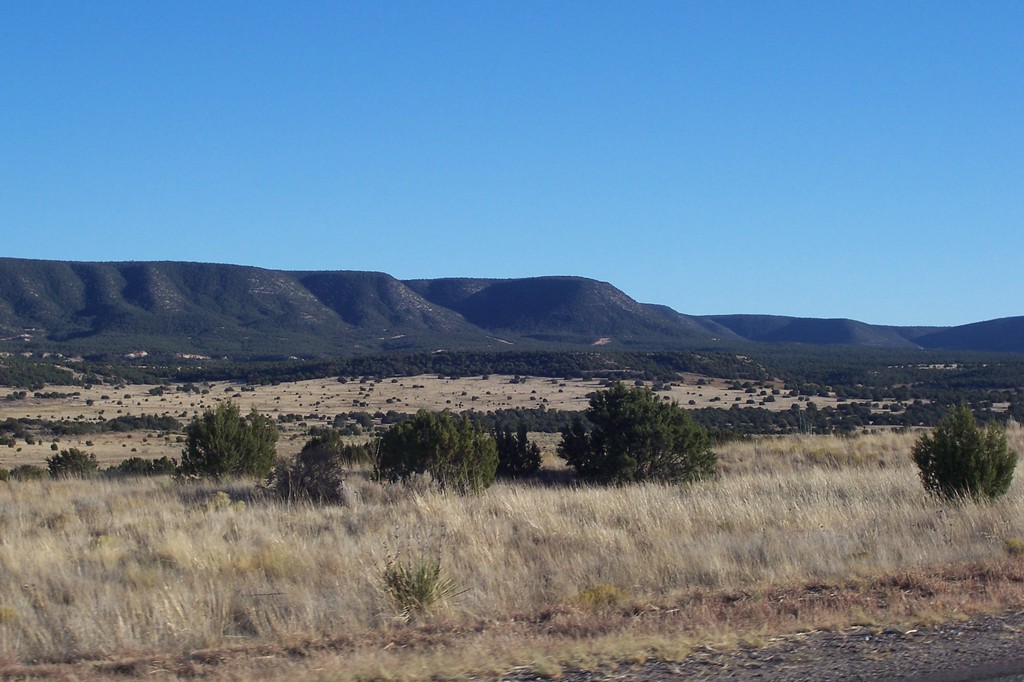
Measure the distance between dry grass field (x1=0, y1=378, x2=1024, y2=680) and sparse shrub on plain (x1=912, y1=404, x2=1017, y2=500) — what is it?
1.56 feet

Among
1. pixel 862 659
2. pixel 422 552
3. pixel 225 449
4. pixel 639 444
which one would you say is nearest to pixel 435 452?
pixel 639 444

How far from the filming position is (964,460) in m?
12.0

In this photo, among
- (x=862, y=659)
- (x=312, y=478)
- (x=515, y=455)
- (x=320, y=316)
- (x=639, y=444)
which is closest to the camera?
(x=862, y=659)

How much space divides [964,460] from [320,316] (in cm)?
11942

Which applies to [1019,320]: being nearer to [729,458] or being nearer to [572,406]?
[572,406]

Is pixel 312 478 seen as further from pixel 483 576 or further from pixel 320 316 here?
Answer: pixel 320 316

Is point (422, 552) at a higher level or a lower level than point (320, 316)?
lower

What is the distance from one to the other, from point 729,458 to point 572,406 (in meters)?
28.0

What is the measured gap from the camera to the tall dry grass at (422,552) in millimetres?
7078

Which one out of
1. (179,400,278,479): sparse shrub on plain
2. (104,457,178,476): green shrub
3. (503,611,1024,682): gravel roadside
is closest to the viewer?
(503,611,1024,682): gravel roadside

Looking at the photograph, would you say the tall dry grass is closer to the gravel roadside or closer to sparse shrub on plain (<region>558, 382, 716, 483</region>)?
the gravel roadside

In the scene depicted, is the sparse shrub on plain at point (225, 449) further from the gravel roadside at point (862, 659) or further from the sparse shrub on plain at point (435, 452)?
the gravel roadside at point (862, 659)

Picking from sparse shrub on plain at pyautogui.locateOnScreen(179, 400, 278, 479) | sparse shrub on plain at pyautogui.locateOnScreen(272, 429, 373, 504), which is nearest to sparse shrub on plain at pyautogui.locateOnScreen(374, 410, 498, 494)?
sparse shrub on plain at pyautogui.locateOnScreen(272, 429, 373, 504)

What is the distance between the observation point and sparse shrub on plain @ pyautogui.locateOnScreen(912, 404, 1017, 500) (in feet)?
39.1
